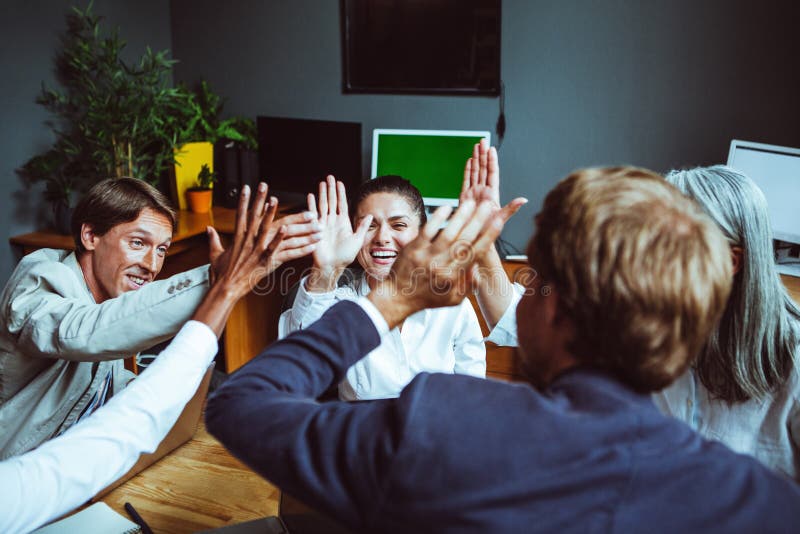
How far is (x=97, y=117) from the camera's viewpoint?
126 inches

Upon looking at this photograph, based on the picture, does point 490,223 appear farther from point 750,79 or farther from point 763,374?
point 750,79

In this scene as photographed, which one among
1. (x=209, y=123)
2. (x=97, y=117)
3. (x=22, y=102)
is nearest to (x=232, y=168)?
(x=209, y=123)

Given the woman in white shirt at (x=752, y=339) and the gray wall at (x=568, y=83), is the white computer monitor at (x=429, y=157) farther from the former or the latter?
the woman in white shirt at (x=752, y=339)

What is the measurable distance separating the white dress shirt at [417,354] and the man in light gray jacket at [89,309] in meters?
0.44

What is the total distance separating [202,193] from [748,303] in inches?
120

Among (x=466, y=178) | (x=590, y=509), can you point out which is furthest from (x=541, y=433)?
(x=466, y=178)

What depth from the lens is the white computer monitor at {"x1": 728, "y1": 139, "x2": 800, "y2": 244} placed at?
108 inches

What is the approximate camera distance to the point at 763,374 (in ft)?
3.90

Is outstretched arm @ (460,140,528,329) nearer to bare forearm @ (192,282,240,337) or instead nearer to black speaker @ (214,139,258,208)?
A: bare forearm @ (192,282,240,337)

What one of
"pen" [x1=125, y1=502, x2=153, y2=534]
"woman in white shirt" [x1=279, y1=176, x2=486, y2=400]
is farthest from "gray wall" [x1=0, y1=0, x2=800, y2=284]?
"pen" [x1=125, y1=502, x2=153, y2=534]

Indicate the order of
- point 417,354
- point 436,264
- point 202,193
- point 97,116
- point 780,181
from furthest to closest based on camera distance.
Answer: point 202,193 < point 97,116 < point 780,181 < point 417,354 < point 436,264

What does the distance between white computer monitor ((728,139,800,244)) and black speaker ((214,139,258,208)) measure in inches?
102

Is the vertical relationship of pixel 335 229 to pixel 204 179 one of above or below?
above

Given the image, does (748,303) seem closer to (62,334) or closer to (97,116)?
(62,334)
